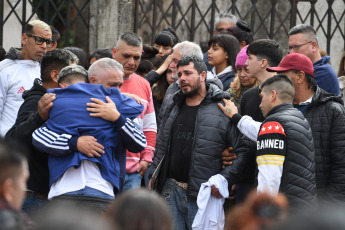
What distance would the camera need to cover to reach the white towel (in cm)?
523

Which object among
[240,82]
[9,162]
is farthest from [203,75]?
[9,162]

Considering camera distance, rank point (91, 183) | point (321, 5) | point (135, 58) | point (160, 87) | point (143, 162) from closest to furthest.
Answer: point (91, 183), point (143, 162), point (135, 58), point (160, 87), point (321, 5)

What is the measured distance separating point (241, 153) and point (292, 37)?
5.30ft

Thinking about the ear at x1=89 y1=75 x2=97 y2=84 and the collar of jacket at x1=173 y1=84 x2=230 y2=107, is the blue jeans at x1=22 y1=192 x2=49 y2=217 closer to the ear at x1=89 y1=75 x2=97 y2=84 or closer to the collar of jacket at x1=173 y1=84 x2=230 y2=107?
the ear at x1=89 y1=75 x2=97 y2=84

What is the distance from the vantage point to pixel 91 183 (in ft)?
14.5

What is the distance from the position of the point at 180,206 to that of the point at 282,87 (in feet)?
4.46

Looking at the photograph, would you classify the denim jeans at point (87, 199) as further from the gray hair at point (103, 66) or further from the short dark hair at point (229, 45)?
the short dark hair at point (229, 45)

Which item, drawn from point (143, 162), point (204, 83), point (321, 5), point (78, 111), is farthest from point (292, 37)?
point (321, 5)

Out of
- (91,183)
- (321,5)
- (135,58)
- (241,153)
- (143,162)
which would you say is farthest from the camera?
(321,5)

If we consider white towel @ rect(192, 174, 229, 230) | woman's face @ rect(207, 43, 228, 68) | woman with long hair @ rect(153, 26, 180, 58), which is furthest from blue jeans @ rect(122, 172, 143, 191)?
woman with long hair @ rect(153, 26, 180, 58)

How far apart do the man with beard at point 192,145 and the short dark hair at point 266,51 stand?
48 cm

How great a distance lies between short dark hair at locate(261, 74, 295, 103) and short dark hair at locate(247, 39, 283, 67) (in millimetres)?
949

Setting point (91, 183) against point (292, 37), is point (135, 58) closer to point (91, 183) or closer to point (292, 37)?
point (292, 37)

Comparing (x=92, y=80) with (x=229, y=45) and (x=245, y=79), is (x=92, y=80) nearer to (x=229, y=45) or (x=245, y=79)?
(x=245, y=79)
